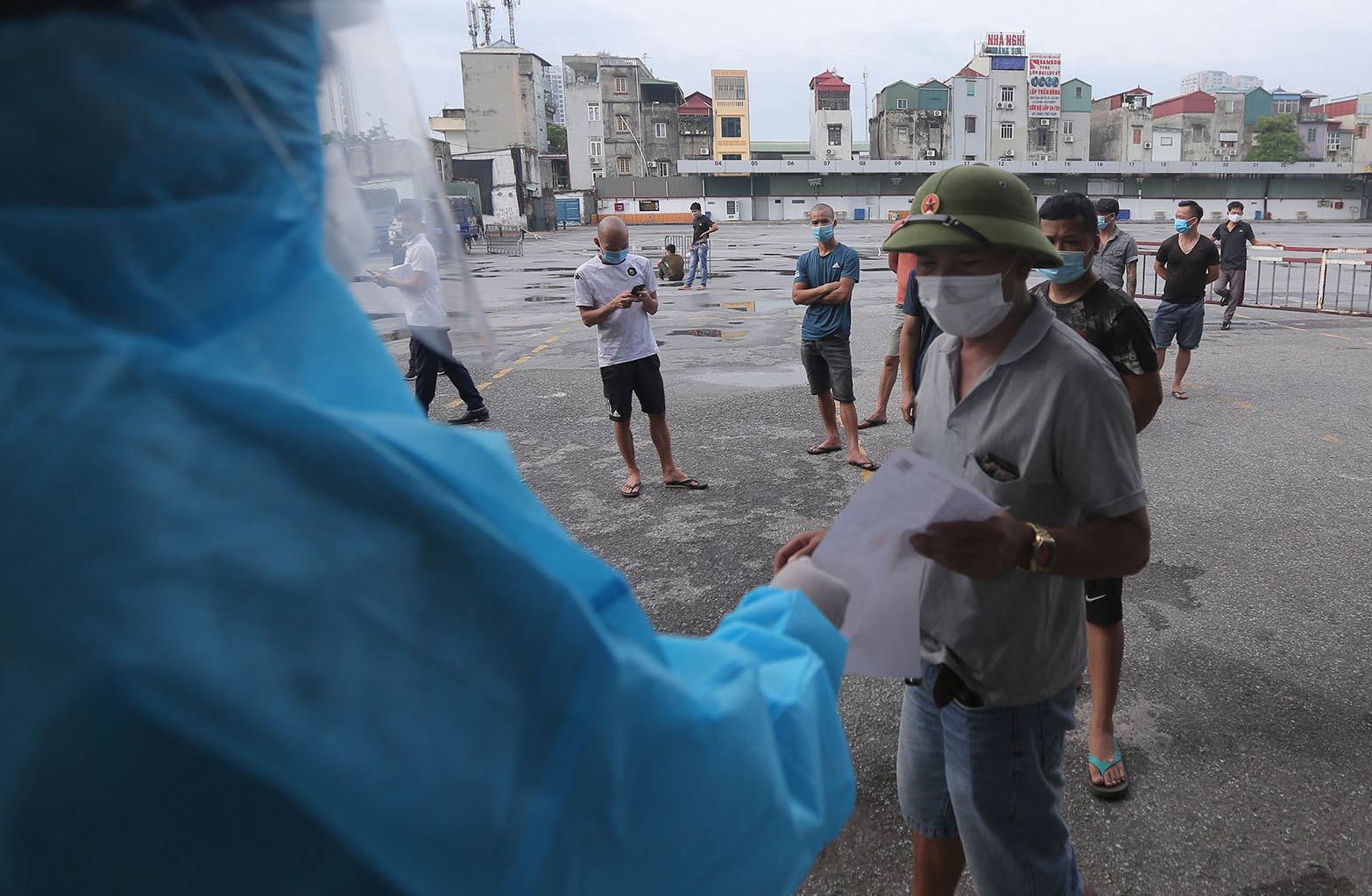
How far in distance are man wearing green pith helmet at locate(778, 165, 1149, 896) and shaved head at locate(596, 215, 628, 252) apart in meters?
4.57

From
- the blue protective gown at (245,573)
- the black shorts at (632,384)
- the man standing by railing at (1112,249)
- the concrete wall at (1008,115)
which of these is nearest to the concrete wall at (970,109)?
the concrete wall at (1008,115)

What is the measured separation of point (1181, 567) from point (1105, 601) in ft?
6.87

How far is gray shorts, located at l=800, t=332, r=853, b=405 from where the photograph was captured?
6.82m

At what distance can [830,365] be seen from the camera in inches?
271

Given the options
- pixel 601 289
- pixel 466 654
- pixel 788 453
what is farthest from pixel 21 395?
pixel 788 453

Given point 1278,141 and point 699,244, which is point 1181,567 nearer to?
point 699,244

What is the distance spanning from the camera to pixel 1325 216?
218ft

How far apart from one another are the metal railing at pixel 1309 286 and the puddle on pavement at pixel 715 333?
21.5 feet

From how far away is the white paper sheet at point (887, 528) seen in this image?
1481 mm

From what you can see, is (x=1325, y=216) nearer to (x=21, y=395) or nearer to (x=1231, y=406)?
(x=1231, y=406)

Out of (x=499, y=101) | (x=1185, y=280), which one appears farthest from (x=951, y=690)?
(x=499, y=101)

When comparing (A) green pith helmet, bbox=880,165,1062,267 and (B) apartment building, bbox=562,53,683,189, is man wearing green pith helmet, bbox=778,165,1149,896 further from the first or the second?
(B) apartment building, bbox=562,53,683,189

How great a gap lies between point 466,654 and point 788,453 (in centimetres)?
657

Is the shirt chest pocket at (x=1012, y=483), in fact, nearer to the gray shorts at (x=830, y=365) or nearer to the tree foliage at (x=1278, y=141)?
the gray shorts at (x=830, y=365)
